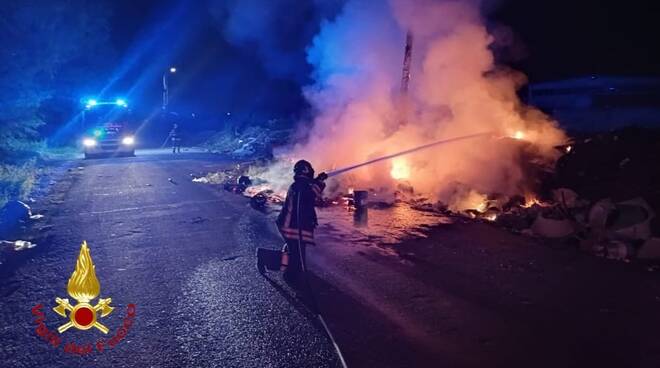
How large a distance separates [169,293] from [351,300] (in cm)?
213

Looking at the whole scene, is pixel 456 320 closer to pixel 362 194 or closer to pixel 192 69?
pixel 362 194

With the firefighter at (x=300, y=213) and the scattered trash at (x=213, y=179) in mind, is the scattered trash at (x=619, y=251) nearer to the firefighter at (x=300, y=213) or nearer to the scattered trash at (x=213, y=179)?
the firefighter at (x=300, y=213)

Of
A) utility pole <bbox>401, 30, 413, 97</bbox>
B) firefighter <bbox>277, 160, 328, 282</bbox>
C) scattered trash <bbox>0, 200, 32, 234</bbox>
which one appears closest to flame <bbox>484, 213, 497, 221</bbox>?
firefighter <bbox>277, 160, 328, 282</bbox>

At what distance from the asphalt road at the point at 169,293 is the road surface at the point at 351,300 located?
2 centimetres

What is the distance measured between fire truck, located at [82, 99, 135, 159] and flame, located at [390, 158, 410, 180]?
1600 centimetres

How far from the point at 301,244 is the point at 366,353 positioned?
1905 mm

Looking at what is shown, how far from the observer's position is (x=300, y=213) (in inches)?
219

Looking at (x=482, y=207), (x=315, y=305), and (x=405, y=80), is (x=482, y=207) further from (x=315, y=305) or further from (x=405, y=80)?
(x=315, y=305)

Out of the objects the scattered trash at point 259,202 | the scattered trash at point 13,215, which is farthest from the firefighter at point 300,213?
the scattered trash at point 13,215

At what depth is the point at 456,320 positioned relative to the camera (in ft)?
15.0

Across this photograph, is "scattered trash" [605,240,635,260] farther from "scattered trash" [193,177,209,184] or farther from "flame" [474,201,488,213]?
"scattered trash" [193,177,209,184]

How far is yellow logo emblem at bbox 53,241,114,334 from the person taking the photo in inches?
178

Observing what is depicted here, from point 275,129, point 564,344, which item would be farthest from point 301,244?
point 275,129

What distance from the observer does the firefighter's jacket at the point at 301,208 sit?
5.55m
